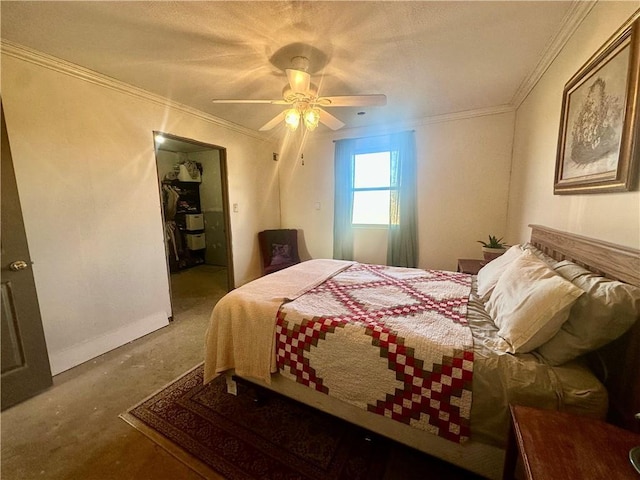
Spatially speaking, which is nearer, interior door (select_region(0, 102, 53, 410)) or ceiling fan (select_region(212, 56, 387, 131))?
interior door (select_region(0, 102, 53, 410))

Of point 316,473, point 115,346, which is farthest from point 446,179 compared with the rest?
point 115,346

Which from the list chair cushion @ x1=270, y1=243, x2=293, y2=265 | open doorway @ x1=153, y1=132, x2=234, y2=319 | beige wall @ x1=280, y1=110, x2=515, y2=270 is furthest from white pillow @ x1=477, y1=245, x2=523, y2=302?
open doorway @ x1=153, y1=132, x2=234, y2=319

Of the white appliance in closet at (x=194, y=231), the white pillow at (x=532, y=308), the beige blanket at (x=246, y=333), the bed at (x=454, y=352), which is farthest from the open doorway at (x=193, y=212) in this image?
the white pillow at (x=532, y=308)

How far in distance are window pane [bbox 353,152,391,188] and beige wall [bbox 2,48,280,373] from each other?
2283mm

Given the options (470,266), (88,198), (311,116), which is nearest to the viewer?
(311,116)

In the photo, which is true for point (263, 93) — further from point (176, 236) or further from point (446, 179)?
point (176, 236)

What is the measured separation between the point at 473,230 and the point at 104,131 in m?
4.13

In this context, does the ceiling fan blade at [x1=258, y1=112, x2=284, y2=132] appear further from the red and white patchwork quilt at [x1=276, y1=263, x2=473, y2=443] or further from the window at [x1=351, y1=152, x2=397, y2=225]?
the window at [x1=351, y1=152, x2=397, y2=225]

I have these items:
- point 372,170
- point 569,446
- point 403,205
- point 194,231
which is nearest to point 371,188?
point 372,170

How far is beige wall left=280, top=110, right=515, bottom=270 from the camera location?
122 inches

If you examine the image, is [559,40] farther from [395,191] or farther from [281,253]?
[281,253]

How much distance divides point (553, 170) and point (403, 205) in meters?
1.78

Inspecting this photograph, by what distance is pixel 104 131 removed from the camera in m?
2.21

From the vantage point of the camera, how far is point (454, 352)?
1.10 meters
